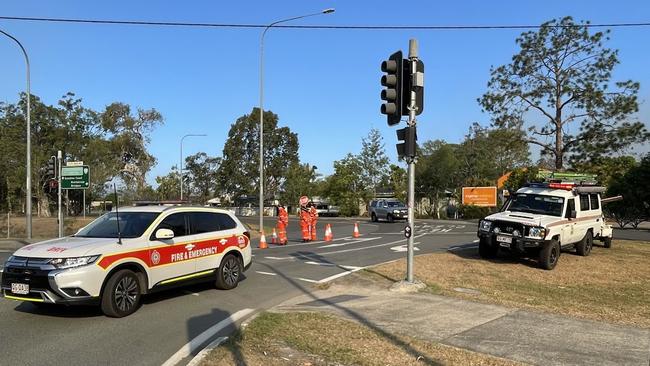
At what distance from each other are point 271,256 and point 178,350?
412 inches

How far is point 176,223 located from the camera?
9.57 m

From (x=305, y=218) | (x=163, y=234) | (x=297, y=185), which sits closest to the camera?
(x=163, y=234)

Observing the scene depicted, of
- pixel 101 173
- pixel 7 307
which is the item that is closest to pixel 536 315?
pixel 7 307

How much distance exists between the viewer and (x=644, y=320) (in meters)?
7.96

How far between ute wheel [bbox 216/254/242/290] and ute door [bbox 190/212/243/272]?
0.19 meters

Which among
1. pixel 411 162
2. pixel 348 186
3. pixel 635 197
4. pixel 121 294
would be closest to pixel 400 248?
pixel 411 162

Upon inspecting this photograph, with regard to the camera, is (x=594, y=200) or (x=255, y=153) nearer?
(x=594, y=200)

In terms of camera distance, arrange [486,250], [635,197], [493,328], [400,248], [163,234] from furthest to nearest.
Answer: [635,197]
[400,248]
[486,250]
[163,234]
[493,328]

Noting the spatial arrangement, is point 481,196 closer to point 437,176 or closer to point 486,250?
point 437,176

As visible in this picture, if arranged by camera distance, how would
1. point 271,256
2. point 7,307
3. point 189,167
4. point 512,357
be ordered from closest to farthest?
point 512,357
point 7,307
point 271,256
point 189,167

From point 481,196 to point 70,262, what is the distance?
4085cm

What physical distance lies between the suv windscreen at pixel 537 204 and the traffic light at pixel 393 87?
19.8 ft

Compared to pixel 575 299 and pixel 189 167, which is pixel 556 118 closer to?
pixel 575 299

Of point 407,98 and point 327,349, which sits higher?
point 407,98
